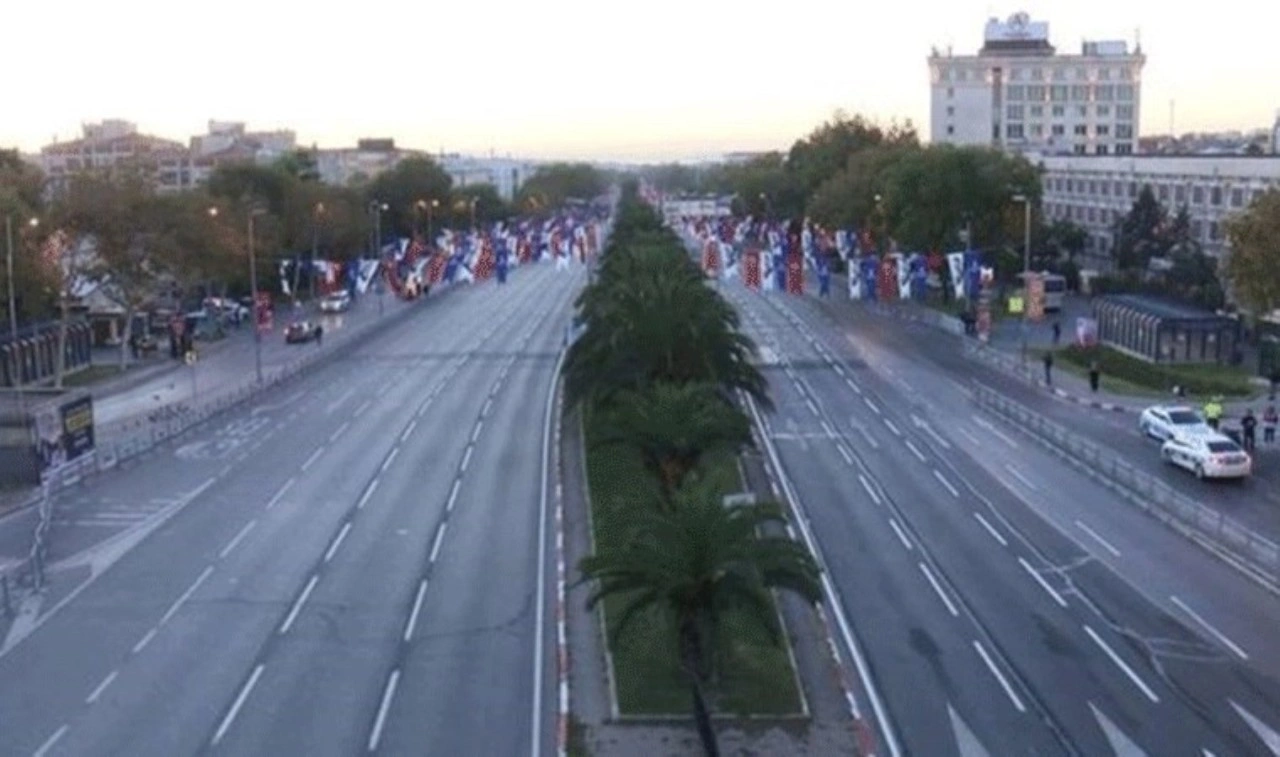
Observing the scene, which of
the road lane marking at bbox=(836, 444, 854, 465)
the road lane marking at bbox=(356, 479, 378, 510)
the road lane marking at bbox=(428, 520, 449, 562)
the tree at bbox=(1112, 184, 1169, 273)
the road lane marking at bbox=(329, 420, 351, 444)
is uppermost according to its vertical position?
the tree at bbox=(1112, 184, 1169, 273)

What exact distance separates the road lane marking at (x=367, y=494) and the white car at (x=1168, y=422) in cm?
2185

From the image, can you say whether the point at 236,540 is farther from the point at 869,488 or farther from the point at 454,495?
the point at 869,488

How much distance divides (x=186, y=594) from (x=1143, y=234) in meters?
75.5

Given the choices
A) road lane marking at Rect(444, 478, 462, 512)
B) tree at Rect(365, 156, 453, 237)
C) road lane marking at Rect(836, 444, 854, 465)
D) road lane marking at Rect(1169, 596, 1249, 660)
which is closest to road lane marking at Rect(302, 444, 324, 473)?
road lane marking at Rect(444, 478, 462, 512)

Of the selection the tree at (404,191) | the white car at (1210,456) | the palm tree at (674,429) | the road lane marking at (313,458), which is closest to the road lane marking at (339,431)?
the road lane marking at (313,458)

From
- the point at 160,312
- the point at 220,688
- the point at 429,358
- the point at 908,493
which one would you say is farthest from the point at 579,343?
the point at 160,312

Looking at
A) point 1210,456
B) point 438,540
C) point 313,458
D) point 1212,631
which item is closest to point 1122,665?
point 1212,631

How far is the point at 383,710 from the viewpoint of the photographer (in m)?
23.9

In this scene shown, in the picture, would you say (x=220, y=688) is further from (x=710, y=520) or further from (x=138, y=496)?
(x=138, y=496)

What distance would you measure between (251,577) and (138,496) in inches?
399

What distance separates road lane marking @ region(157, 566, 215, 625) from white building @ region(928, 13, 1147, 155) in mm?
135467

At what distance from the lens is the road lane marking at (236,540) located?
1341 inches

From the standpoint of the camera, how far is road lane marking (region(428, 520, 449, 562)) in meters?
33.6

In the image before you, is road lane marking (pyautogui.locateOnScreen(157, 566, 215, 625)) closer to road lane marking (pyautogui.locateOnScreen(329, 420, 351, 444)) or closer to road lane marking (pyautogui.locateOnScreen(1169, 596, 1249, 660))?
road lane marking (pyautogui.locateOnScreen(329, 420, 351, 444))
